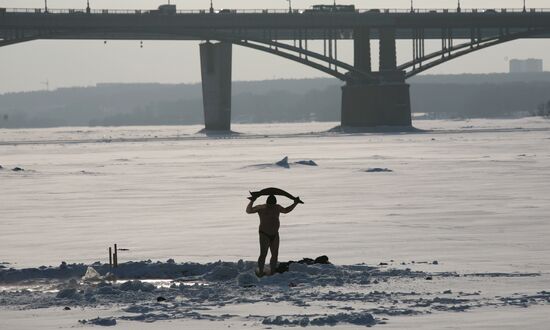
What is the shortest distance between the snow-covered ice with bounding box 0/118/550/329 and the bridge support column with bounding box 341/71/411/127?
3569 inches

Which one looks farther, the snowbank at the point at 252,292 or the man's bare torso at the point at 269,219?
the man's bare torso at the point at 269,219

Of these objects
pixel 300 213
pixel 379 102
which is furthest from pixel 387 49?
pixel 300 213

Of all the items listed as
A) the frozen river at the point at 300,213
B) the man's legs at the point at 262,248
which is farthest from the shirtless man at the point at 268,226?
the frozen river at the point at 300,213

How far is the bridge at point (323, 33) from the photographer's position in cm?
12488

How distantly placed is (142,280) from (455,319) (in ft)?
21.0

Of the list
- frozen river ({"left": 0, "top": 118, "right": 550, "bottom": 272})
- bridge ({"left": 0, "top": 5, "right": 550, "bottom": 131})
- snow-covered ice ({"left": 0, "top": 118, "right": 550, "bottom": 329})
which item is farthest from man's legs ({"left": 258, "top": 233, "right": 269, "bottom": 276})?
bridge ({"left": 0, "top": 5, "right": 550, "bottom": 131})

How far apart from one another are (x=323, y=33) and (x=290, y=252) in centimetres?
11194

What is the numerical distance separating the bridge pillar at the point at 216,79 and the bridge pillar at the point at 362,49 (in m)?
13.9

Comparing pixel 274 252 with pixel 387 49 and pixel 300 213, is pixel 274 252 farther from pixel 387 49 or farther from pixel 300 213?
pixel 387 49

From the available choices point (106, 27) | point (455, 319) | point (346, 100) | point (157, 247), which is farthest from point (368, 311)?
point (346, 100)

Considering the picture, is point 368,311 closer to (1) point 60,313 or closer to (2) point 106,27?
(1) point 60,313

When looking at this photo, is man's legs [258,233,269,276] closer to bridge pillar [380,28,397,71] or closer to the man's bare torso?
the man's bare torso

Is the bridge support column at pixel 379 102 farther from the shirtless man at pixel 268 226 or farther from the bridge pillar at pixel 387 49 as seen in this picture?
Answer: the shirtless man at pixel 268 226

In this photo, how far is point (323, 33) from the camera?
135 meters
